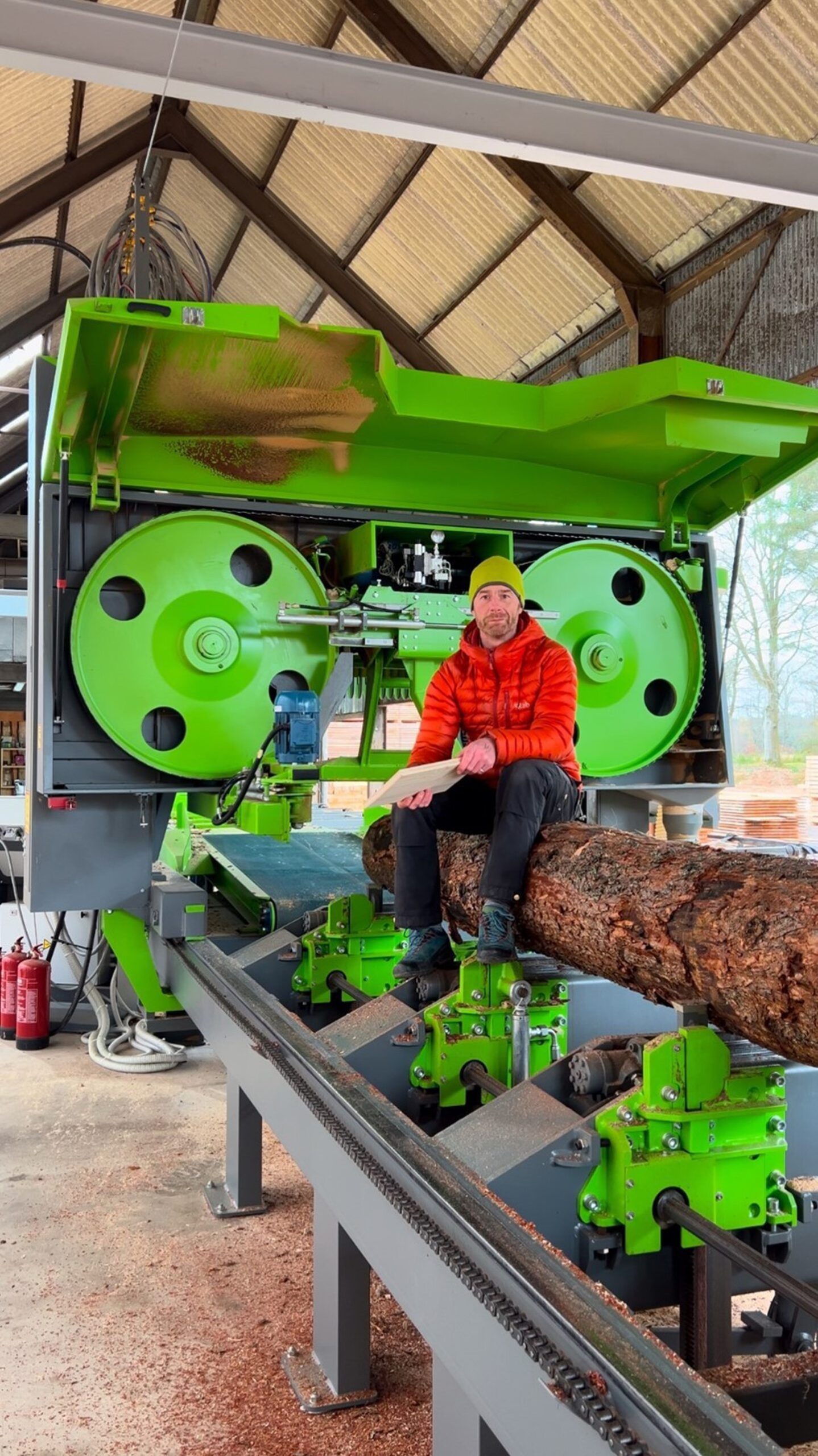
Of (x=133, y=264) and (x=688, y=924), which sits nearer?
(x=688, y=924)

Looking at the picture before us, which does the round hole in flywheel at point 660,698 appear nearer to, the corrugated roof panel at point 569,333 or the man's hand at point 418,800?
the man's hand at point 418,800

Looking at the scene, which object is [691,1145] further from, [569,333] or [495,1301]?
[569,333]

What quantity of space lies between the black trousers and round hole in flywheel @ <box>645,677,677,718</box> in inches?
47.9

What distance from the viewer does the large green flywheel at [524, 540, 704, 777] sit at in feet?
12.9

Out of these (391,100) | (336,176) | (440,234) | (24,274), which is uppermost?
(336,176)

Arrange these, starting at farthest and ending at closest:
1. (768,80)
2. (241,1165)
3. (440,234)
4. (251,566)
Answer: (440,234)
(768,80)
(251,566)
(241,1165)

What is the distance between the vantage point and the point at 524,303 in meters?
9.05

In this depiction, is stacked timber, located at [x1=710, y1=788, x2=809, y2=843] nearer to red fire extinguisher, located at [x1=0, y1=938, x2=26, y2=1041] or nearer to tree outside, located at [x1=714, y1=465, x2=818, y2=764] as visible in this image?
tree outside, located at [x1=714, y1=465, x2=818, y2=764]

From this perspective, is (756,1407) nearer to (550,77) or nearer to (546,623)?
(546,623)

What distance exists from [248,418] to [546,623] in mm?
1185

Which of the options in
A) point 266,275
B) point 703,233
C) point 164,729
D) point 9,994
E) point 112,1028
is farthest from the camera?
point 266,275

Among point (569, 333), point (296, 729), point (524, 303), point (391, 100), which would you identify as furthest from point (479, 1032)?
point (524, 303)

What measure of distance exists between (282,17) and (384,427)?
6.05 metres

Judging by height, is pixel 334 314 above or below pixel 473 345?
above
